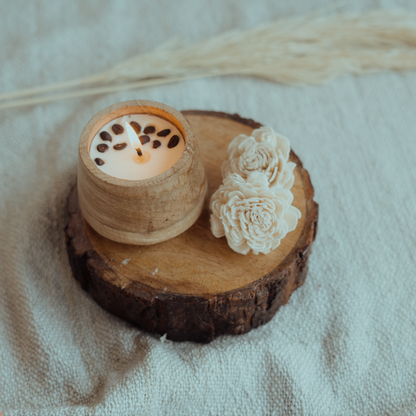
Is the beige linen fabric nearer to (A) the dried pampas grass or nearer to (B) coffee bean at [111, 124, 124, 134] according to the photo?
(A) the dried pampas grass

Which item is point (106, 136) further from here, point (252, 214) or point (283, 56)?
point (283, 56)

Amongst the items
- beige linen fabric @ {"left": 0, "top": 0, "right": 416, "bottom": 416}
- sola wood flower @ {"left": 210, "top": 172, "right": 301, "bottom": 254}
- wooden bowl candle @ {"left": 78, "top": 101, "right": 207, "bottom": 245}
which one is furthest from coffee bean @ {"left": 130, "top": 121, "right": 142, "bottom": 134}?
beige linen fabric @ {"left": 0, "top": 0, "right": 416, "bottom": 416}

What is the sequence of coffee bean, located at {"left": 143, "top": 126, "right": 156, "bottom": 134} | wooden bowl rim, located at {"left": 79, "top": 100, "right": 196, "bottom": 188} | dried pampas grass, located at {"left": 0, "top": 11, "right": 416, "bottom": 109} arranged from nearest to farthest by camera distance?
wooden bowl rim, located at {"left": 79, "top": 100, "right": 196, "bottom": 188} → coffee bean, located at {"left": 143, "top": 126, "right": 156, "bottom": 134} → dried pampas grass, located at {"left": 0, "top": 11, "right": 416, "bottom": 109}

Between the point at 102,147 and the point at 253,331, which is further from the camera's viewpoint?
the point at 253,331

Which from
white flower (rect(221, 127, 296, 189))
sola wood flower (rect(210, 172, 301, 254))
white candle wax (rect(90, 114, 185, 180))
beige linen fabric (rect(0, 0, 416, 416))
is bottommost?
beige linen fabric (rect(0, 0, 416, 416))

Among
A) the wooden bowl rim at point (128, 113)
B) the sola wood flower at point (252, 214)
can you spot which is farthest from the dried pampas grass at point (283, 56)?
the sola wood flower at point (252, 214)

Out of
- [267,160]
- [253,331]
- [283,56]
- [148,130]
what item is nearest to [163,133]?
[148,130]

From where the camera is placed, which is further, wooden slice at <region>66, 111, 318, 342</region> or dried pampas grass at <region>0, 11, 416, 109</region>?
dried pampas grass at <region>0, 11, 416, 109</region>
